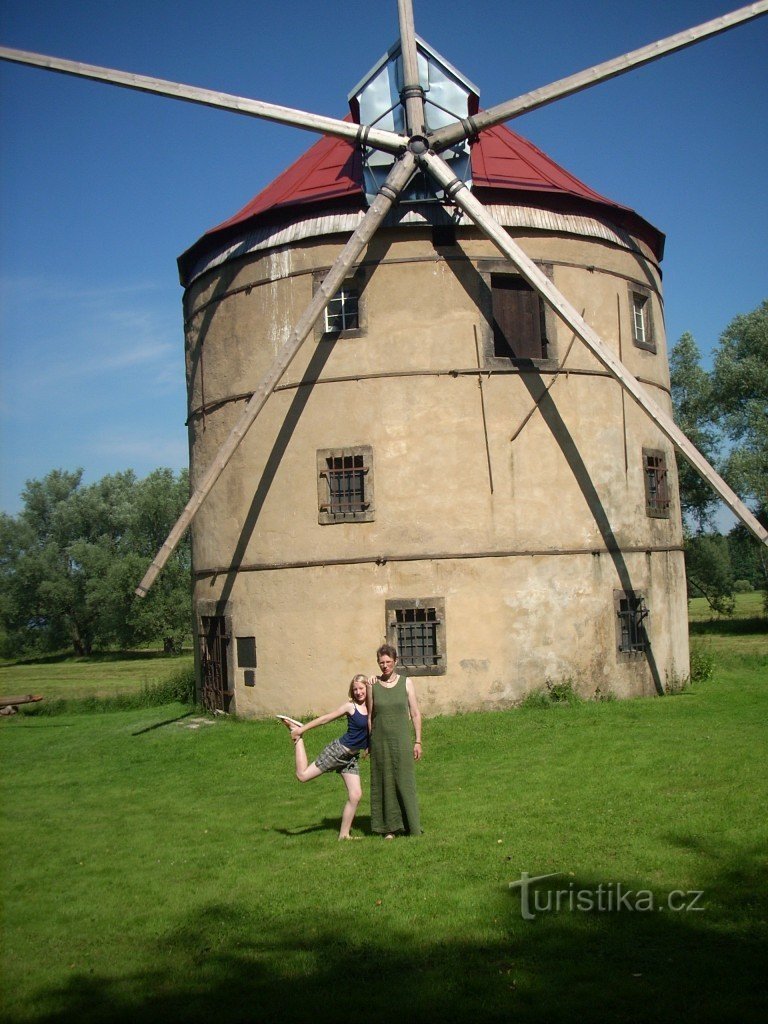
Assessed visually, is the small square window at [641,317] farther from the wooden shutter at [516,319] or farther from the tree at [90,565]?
the tree at [90,565]

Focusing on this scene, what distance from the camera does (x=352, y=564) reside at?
16.3 metres

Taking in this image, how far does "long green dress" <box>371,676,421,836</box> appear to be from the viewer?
8.83 m

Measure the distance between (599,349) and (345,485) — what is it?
4745mm

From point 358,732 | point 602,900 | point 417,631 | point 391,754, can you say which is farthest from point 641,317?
point 602,900

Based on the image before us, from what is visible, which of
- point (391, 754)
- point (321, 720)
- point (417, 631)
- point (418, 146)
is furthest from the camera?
point (417, 631)

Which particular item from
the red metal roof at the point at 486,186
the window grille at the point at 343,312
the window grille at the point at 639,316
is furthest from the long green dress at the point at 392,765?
the window grille at the point at 639,316

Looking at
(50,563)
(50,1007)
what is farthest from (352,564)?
(50,563)

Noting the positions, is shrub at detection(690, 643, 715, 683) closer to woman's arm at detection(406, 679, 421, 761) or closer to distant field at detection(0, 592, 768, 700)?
distant field at detection(0, 592, 768, 700)

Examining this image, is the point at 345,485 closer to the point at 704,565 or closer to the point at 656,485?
the point at 656,485

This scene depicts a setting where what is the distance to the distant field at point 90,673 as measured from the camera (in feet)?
102

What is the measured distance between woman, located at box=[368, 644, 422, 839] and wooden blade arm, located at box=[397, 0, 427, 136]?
34.3 feet

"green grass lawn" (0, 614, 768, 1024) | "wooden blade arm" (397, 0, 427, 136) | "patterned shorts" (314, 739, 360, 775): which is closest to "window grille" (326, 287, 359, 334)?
"wooden blade arm" (397, 0, 427, 136)

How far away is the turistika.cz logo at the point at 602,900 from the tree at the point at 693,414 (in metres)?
35.4

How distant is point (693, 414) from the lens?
42062 mm
